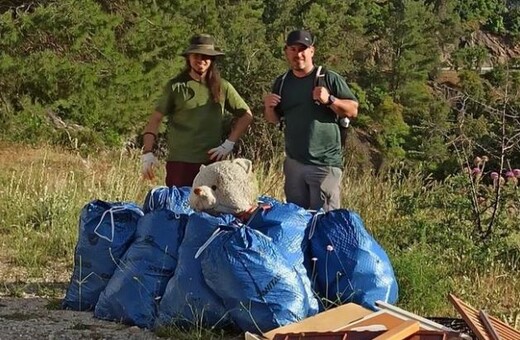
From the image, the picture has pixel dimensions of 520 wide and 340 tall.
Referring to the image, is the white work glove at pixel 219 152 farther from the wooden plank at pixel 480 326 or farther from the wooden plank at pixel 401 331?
the wooden plank at pixel 401 331

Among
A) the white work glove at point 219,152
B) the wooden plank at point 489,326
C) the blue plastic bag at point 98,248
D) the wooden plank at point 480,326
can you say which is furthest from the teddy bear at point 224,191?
the wooden plank at point 489,326

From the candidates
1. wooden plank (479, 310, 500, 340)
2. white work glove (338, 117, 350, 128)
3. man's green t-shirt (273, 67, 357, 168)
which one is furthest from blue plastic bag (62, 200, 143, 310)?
wooden plank (479, 310, 500, 340)

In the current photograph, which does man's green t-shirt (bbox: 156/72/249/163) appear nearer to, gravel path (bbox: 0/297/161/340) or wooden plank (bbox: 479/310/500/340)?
gravel path (bbox: 0/297/161/340)

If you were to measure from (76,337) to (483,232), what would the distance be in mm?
3031

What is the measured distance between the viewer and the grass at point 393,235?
16.5 feet

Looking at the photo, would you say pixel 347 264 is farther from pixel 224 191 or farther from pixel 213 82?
pixel 213 82

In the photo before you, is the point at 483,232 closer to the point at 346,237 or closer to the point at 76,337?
the point at 346,237

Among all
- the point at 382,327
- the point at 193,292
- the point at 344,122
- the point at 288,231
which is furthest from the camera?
the point at 344,122

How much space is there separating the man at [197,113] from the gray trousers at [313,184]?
46cm

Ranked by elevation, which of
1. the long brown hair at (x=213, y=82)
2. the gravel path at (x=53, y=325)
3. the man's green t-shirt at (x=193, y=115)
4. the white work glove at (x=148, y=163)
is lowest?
the gravel path at (x=53, y=325)

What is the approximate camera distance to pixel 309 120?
16.3 feet

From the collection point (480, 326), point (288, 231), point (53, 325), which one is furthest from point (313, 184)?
point (480, 326)

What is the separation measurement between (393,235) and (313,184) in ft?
4.36

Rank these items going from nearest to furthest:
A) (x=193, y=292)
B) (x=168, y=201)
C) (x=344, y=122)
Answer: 1. (x=193, y=292)
2. (x=168, y=201)
3. (x=344, y=122)
